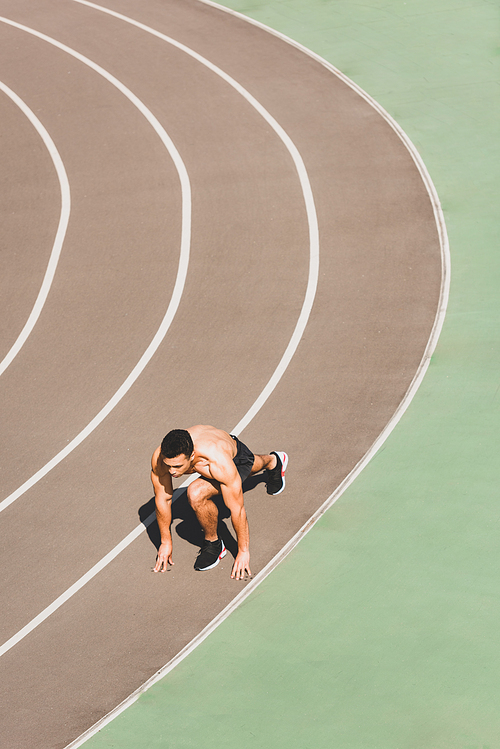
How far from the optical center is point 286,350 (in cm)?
1001

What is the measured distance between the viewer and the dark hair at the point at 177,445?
6426 millimetres

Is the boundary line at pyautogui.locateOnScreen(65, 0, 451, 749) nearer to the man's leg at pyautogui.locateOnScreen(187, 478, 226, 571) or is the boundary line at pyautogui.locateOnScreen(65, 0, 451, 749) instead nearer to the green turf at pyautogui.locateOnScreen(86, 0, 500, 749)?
the green turf at pyautogui.locateOnScreen(86, 0, 500, 749)

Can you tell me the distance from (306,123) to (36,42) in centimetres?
750

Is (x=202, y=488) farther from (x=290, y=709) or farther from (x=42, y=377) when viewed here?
(x=42, y=377)

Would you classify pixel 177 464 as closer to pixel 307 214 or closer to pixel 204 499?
pixel 204 499

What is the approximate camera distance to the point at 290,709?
20.3 feet

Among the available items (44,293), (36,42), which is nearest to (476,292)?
(44,293)

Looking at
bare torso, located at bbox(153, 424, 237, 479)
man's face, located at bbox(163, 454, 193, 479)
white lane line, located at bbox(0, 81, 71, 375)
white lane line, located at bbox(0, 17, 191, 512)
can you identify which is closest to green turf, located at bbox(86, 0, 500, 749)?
bare torso, located at bbox(153, 424, 237, 479)

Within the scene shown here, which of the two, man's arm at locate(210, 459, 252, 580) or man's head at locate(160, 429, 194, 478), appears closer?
man's head at locate(160, 429, 194, 478)

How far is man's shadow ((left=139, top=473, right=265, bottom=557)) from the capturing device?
788 cm

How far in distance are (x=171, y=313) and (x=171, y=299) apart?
0.31 meters

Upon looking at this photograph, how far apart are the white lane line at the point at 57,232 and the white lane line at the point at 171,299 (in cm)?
168

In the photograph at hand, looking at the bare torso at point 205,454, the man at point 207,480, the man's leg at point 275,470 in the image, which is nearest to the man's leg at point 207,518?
the man at point 207,480

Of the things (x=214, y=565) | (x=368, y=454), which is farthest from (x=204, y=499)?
(x=368, y=454)
